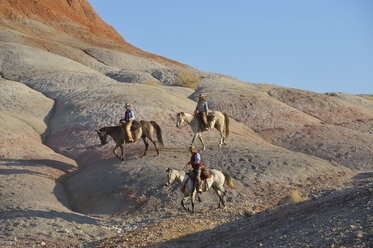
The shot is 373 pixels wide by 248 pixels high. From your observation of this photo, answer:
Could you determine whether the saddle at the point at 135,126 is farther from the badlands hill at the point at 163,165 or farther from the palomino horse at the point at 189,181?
the palomino horse at the point at 189,181

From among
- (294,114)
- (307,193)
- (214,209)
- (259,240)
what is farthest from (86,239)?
(294,114)

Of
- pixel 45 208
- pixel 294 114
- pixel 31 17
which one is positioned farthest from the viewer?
pixel 31 17

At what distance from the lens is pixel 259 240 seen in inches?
466

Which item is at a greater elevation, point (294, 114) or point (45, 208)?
point (294, 114)

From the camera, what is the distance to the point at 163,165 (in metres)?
23.0

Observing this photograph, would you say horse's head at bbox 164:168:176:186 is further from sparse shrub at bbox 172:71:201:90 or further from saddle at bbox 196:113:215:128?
sparse shrub at bbox 172:71:201:90

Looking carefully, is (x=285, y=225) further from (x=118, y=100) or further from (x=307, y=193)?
(x=118, y=100)

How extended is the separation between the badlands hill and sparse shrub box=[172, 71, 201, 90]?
0.39 meters

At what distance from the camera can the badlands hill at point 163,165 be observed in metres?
15.0

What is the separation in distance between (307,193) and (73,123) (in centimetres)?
1649

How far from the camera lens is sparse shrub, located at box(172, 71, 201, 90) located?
1946 inches

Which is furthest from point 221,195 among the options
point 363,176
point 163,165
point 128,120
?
point 363,176

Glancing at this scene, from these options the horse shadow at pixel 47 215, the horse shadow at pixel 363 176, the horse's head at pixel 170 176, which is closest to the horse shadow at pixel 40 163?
the horse shadow at pixel 47 215

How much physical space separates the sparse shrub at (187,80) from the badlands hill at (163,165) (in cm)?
39
